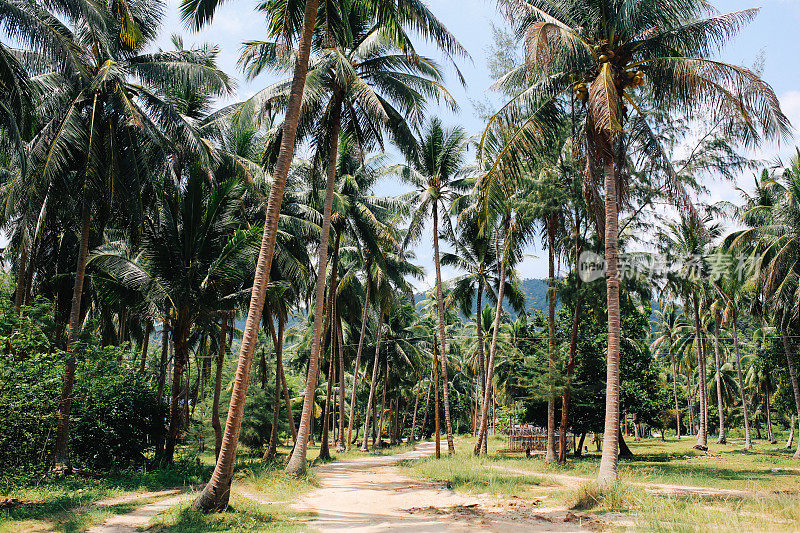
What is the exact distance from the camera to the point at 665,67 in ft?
39.5

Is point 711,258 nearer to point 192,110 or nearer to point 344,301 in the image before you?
point 344,301

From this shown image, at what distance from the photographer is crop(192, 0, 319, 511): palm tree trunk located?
9461 mm

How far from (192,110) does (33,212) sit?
268 inches

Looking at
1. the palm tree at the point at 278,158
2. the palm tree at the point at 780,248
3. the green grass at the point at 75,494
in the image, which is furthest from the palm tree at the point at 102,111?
the palm tree at the point at 780,248

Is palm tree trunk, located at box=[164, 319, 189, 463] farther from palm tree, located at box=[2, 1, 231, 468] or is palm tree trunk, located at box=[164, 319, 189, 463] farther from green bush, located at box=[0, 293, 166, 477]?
palm tree, located at box=[2, 1, 231, 468]

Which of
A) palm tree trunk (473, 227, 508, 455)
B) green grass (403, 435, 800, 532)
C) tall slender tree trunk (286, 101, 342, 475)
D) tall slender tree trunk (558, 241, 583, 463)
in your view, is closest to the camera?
green grass (403, 435, 800, 532)

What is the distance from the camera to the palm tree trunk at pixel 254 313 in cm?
946

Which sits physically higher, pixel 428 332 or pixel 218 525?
pixel 428 332

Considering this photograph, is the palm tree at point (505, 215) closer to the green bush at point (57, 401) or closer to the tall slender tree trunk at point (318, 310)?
the tall slender tree trunk at point (318, 310)

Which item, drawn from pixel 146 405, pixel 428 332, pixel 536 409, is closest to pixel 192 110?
pixel 146 405

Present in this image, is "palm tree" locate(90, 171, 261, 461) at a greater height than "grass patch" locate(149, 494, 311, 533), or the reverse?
"palm tree" locate(90, 171, 261, 461)

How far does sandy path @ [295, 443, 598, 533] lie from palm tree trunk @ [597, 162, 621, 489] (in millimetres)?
1602

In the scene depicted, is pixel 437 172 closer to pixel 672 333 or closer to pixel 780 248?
pixel 780 248

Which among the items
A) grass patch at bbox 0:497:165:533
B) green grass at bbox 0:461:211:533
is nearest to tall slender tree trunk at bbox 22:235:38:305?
green grass at bbox 0:461:211:533
